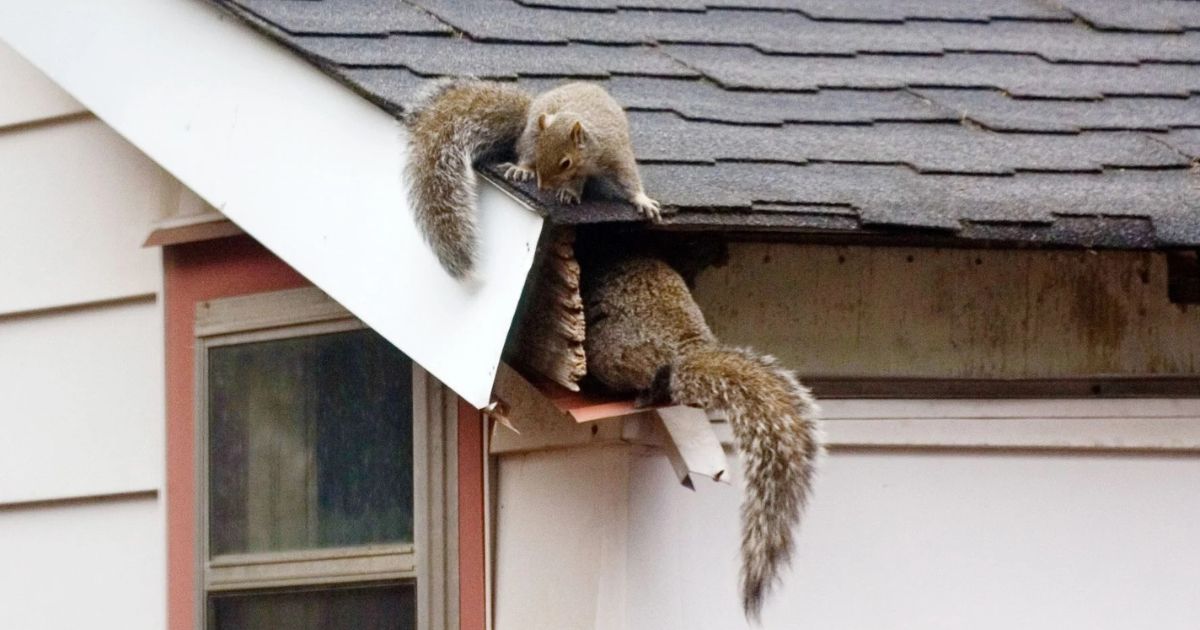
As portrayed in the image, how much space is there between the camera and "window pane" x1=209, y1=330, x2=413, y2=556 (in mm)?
3410

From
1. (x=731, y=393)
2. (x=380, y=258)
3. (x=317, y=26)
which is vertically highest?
(x=317, y=26)

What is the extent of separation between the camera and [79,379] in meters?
3.75

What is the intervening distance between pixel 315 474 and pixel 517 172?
0.80 m

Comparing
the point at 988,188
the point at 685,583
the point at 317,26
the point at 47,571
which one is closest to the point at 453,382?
the point at 685,583

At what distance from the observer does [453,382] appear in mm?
2861

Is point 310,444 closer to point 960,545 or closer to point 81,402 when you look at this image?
point 81,402

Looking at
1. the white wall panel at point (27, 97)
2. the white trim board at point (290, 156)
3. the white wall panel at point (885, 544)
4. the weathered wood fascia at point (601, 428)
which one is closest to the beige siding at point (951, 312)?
the white wall panel at point (885, 544)

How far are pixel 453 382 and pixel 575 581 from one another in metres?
0.45

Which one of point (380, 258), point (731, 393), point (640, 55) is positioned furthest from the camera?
point (640, 55)

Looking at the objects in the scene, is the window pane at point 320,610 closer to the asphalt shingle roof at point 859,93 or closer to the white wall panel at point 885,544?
the white wall panel at point 885,544

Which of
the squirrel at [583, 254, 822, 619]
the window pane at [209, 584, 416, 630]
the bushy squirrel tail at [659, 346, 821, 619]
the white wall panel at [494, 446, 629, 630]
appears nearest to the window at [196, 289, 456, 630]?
the window pane at [209, 584, 416, 630]

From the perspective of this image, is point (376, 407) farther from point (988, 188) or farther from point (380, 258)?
point (988, 188)

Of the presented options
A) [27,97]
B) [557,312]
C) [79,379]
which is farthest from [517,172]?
[27,97]

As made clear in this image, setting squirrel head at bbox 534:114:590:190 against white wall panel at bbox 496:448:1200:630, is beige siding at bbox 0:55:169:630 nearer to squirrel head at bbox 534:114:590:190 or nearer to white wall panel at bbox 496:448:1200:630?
white wall panel at bbox 496:448:1200:630
